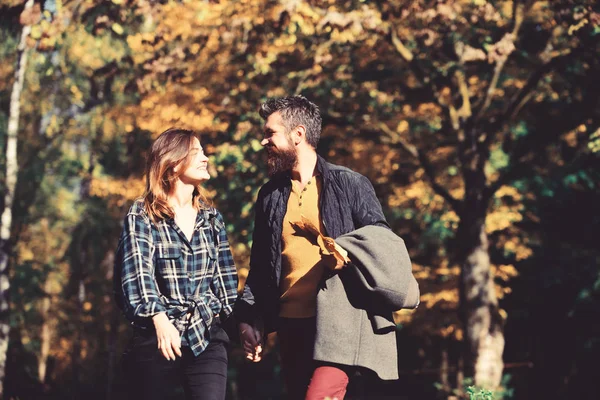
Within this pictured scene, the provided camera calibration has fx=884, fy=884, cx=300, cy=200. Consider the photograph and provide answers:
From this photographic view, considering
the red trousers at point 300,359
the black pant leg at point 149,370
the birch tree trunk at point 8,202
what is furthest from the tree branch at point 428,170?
the black pant leg at point 149,370

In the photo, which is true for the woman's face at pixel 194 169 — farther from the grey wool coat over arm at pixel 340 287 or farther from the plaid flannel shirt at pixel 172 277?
the grey wool coat over arm at pixel 340 287

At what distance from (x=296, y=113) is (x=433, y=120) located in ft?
47.4

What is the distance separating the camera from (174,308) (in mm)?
3928

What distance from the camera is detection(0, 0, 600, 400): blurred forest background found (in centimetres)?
1147

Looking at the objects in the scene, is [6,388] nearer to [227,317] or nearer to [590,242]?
[590,242]

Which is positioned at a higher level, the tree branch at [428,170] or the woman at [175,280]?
the tree branch at [428,170]

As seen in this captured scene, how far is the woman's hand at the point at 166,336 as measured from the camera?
3.79m

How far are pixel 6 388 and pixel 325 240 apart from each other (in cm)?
1686

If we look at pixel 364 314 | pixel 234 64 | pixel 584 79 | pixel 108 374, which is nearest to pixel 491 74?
pixel 584 79

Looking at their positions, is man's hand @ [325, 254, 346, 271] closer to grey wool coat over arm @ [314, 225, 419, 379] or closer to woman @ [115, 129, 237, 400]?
grey wool coat over arm @ [314, 225, 419, 379]

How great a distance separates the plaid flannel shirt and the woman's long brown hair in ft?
0.23

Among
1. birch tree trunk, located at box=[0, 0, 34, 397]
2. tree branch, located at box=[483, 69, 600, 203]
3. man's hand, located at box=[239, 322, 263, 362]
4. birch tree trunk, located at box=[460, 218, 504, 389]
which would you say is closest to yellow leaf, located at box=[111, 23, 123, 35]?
man's hand, located at box=[239, 322, 263, 362]

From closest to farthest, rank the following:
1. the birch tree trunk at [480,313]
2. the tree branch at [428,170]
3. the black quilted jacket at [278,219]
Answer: the black quilted jacket at [278,219] → the birch tree trunk at [480,313] → the tree branch at [428,170]

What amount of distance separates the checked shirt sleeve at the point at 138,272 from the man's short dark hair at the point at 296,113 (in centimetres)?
90
